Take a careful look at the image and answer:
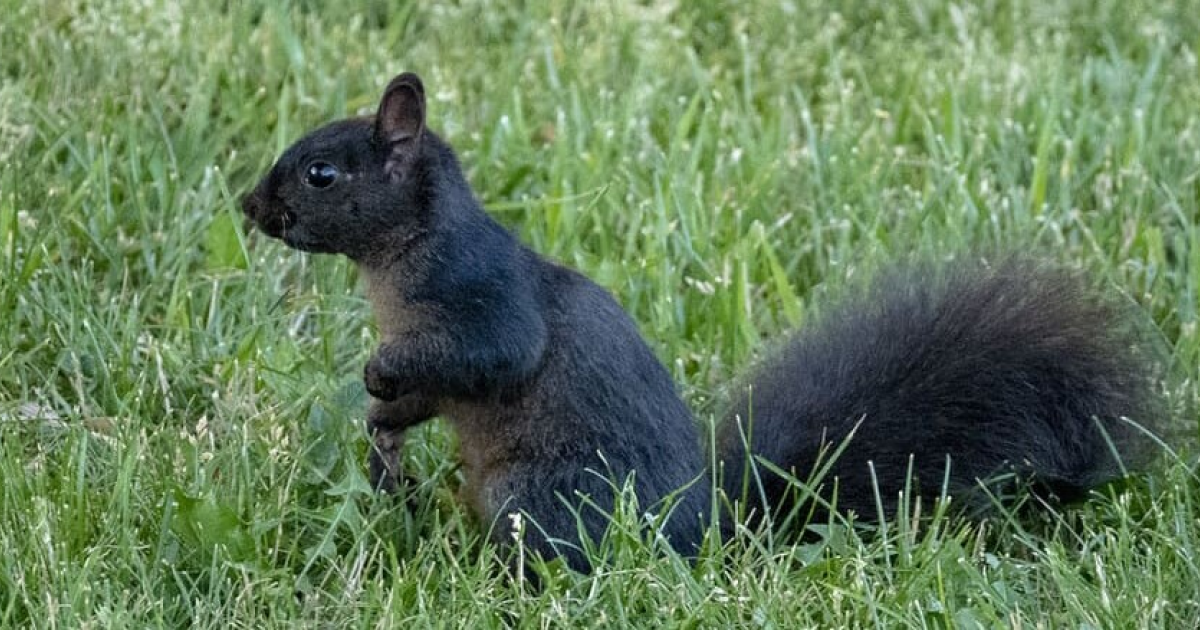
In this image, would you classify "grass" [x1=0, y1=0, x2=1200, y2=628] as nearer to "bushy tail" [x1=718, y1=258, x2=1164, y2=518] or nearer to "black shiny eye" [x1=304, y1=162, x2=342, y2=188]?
"bushy tail" [x1=718, y1=258, x2=1164, y2=518]

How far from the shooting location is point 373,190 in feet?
11.6

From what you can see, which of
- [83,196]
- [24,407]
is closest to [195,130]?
[83,196]

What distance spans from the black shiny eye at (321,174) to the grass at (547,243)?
0.51 m

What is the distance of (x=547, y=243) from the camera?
477cm

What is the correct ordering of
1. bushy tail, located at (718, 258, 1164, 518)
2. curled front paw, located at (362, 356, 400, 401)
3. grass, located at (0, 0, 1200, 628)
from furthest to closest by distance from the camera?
bushy tail, located at (718, 258, 1164, 518) → curled front paw, located at (362, 356, 400, 401) → grass, located at (0, 0, 1200, 628)

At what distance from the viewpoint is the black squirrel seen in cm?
349

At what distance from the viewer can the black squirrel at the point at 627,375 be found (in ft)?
11.4

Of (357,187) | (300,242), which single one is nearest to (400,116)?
(357,187)

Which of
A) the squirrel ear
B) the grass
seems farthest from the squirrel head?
the grass

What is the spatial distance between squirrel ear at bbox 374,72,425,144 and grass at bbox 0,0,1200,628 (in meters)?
0.59

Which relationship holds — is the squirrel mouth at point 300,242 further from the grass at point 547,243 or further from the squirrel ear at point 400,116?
the grass at point 547,243

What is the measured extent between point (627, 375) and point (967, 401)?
0.62 meters

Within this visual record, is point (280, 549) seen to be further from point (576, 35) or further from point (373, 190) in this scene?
point (576, 35)

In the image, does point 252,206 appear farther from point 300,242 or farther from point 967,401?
point 967,401
